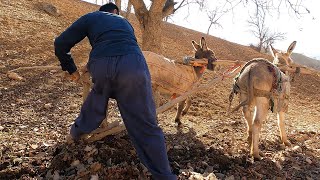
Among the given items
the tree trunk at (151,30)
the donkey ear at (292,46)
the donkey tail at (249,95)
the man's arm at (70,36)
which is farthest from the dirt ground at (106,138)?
the tree trunk at (151,30)

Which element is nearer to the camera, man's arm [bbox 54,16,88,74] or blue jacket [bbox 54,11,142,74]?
blue jacket [bbox 54,11,142,74]

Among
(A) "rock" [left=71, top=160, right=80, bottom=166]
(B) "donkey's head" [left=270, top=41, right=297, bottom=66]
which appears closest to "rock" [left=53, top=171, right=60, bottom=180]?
(A) "rock" [left=71, top=160, right=80, bottom=166]

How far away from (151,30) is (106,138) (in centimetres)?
526

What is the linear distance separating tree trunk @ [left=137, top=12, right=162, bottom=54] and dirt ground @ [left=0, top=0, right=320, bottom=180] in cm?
195

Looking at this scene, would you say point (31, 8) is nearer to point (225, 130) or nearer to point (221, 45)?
point (225, 130)

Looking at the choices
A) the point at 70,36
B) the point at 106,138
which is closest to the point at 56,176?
the point at 106,138

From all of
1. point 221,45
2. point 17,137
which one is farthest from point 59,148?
point 221,45

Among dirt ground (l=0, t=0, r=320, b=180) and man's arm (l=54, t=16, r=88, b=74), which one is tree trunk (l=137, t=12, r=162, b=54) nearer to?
dirt ground (l=0, t=0, r=320, b=180)

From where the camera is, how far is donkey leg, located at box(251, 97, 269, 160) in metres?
5.24

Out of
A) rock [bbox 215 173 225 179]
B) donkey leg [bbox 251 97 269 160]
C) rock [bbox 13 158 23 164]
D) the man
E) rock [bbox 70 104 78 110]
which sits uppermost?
the man

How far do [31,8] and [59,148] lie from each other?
504 inches

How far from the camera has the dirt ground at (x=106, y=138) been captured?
3914 mm

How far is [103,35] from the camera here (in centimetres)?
344

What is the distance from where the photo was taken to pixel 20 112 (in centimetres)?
608
